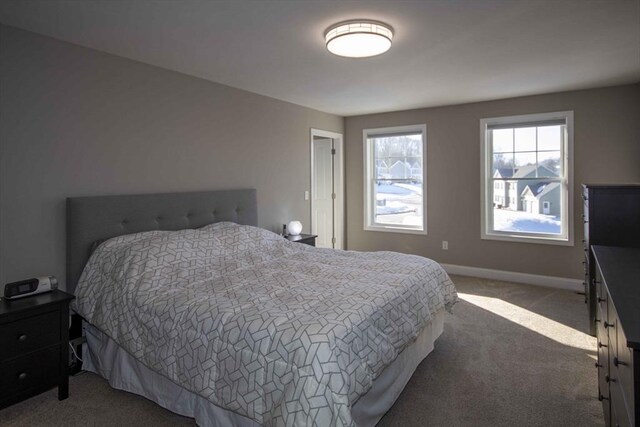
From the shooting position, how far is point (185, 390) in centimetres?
214

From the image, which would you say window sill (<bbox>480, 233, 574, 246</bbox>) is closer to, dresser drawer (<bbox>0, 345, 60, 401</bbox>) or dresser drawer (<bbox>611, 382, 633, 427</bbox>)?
dresser drawer (<bbox>611, 382, 633, 427</bbox>)

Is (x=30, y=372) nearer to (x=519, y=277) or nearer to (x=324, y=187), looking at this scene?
(x=324, y=187)

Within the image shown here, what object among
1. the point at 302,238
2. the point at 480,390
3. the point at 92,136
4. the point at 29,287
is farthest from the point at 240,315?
the point at 302,238

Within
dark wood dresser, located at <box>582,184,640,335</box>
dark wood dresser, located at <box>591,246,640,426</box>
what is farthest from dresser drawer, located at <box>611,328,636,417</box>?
dark wood dresser, located at <box>582,184,640,335</box>

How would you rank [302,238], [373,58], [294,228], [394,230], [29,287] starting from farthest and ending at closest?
1. [394,230]
2. [294,228]
3. [302,238]
4. [373,58]
5. [29,287]

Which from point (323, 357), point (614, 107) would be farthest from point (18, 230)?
point (614, 107)

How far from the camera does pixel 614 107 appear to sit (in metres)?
4.32

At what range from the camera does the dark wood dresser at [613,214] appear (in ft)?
9.40

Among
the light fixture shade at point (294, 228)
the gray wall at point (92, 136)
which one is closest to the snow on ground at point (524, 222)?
the light fixture shade at point (294, 228)

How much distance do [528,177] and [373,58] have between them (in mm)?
2929

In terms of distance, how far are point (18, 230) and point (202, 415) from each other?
1.82 metres

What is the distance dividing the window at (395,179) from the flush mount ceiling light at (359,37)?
10.0 ft

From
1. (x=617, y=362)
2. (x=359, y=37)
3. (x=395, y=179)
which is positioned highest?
(x=359, y=37)

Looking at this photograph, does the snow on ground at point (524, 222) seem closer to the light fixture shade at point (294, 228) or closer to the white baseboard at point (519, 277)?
the white baseboard at point (519, 277)
